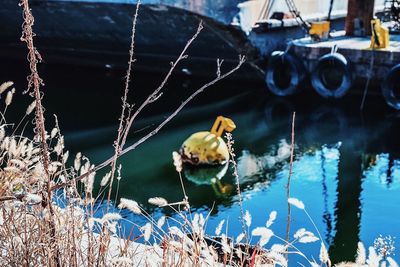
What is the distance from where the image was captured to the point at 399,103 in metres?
12.2

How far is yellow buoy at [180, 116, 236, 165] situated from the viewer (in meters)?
8.95

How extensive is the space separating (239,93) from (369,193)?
6.70 meters

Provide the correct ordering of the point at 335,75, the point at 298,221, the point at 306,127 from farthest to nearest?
1. the point at 335,75
2. the point at 306,127
3. the point at 298,221

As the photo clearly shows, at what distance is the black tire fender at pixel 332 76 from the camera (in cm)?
1291

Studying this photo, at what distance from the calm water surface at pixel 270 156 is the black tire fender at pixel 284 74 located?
28cm

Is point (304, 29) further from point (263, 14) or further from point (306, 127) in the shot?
point (306, 127)

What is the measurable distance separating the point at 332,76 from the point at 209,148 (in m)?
5.36

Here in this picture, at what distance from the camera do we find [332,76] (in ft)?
44.2

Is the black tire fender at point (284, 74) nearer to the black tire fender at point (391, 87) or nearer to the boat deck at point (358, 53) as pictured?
the boat deck at point (358, 53)

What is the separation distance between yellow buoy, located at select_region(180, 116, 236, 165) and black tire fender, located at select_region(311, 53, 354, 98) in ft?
15.1

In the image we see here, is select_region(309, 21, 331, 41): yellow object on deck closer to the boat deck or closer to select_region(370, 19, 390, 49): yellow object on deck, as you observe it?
the boat deck

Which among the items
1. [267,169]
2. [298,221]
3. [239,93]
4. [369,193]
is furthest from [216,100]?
[298,221]

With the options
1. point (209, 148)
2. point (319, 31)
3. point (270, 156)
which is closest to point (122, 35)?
point (319, 31)

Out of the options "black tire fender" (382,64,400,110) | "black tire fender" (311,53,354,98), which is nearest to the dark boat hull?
"black tire fender" (311,53,354,98)
